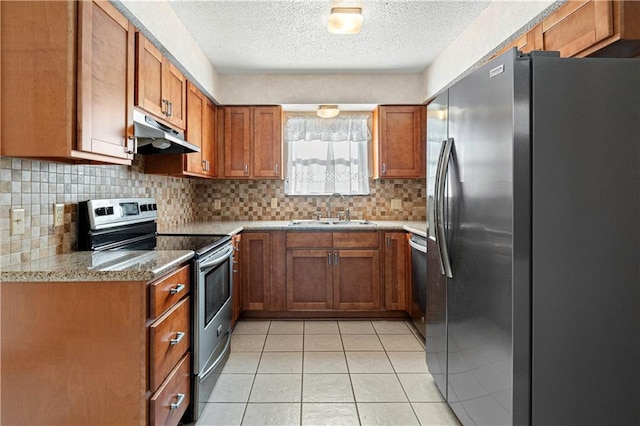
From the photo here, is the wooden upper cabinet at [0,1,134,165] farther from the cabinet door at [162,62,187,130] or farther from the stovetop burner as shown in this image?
the cabinet door at [162,62,187,130]

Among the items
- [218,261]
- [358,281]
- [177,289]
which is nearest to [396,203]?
[358,281]

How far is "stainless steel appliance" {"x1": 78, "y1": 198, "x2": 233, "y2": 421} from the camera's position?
6.06ft

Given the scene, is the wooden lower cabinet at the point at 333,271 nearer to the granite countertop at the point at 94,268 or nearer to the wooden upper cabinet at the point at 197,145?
the wooden upper cabinet at the point at 197,145

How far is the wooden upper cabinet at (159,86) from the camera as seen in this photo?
197 cm

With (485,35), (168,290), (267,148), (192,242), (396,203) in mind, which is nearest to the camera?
(168,290)

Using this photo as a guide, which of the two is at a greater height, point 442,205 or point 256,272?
point 442,205

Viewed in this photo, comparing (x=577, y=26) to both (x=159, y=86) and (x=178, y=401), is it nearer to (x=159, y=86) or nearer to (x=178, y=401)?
(x=159, y=86)

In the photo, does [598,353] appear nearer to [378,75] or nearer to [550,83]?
[550,83]

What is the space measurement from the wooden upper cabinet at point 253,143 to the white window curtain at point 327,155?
34 cm

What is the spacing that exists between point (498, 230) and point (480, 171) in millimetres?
273

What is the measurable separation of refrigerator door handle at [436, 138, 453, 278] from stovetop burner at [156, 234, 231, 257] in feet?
4.00

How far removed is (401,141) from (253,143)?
1.48 m

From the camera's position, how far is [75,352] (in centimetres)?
134

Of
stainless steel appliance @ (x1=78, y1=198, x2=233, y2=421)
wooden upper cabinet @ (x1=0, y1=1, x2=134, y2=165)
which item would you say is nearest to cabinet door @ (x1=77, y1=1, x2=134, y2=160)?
wooden upper cabinet @ (x1=0, y1=1, x2=134, y2=165)
